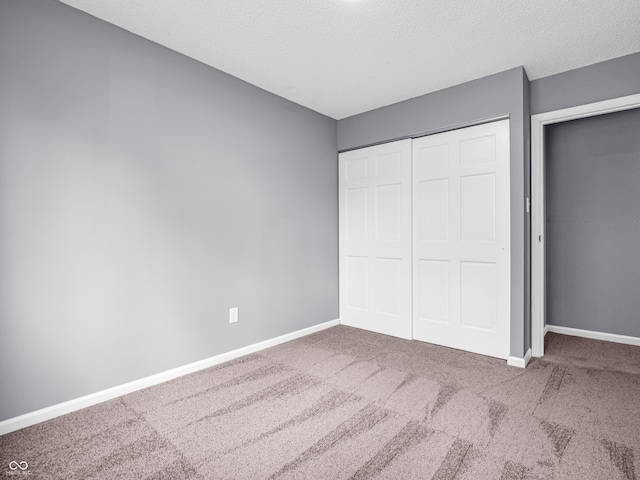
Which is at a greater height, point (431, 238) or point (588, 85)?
point (588, 85)

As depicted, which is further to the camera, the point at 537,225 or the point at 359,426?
the point at 537,225

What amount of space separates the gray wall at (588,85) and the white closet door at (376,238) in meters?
1.19

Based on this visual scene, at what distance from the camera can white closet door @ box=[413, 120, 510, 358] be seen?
284 centimetres

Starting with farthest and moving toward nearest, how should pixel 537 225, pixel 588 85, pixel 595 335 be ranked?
1. pixel 595 335
2. pixel 537 225
3. pixel 588 85

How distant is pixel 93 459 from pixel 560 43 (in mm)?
3818

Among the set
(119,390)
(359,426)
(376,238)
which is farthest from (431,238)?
(119,390)

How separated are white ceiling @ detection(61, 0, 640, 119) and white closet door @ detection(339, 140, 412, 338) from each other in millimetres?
916

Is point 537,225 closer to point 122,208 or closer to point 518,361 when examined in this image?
point 518,361

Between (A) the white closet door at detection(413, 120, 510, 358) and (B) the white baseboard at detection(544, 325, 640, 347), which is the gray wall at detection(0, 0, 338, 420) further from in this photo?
(B) the white baseboard at detection(544, 325, 640, 347)

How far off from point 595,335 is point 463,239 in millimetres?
1892

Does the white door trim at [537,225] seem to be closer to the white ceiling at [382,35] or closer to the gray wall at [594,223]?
the white ceiling at [382,35]

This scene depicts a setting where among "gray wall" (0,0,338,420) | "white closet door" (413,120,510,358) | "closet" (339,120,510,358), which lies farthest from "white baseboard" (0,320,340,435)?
"white closet door" (413,120,510,358)

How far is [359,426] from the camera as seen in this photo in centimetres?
185

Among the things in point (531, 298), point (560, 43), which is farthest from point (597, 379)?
point (560, 43)
